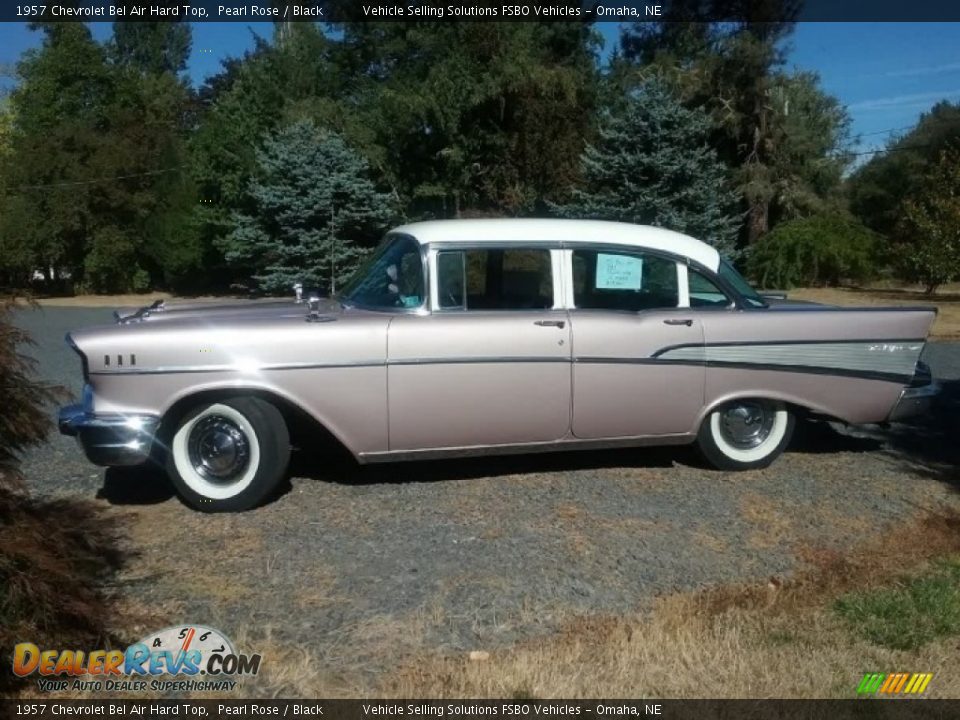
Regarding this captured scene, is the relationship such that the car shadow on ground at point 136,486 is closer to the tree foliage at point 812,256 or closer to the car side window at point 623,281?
the car side window at point 623,281

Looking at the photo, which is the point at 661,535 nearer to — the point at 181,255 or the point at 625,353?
the point at 625,353

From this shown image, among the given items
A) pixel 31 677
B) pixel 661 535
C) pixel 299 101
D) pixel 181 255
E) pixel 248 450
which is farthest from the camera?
pixel 181 255

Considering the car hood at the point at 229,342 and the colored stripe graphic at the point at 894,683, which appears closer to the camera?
the colored stripe graphic at the point at 894,683

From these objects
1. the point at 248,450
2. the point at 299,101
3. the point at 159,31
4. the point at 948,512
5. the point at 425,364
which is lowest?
the point at 948,512

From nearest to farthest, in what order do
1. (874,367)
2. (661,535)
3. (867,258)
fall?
(661,535)
(874,367)
(867,258)

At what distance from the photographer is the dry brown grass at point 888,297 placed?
69.8ft

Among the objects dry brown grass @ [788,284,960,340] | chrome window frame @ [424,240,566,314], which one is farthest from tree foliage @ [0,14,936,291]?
chrome window frame @ [424,240,566,314]

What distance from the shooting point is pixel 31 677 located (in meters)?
3.45

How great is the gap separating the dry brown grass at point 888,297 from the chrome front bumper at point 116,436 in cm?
1604

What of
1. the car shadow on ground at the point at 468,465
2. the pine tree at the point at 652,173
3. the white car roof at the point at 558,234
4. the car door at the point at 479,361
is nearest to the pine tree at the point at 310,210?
the pine tree at the point at 652,173

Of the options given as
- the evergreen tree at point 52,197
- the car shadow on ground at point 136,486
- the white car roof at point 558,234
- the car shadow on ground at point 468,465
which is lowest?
the car shadow on ground at point 468,465

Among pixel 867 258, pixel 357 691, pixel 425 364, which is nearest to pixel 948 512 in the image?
pixel 425 364

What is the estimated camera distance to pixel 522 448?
5969 mm

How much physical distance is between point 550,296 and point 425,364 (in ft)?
3.17
